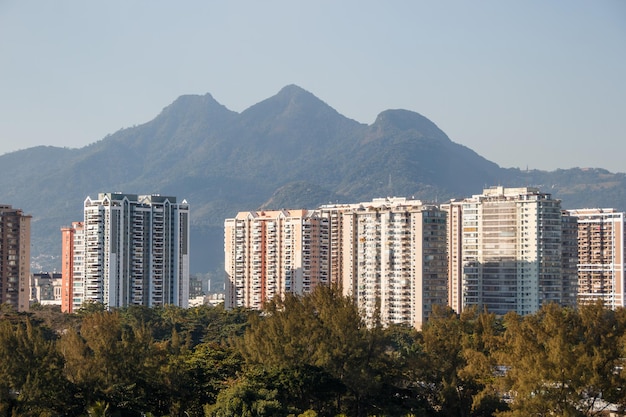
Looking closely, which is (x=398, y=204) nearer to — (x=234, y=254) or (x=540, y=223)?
(x=540, y=223)

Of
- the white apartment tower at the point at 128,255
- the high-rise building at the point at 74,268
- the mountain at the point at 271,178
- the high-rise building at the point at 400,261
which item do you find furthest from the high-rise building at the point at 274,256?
the mountain at the point at 271,178

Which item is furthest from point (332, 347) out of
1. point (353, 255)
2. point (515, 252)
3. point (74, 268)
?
point (74, 268)

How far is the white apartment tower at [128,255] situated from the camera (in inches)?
2068

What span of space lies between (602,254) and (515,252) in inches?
417

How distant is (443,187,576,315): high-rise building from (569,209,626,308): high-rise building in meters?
7.22

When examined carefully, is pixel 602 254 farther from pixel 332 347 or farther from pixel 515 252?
pixel 332 347

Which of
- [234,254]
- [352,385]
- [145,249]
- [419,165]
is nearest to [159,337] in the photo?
[145,249]

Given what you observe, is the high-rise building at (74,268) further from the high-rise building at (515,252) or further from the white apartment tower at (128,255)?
the high-rise building at (515,252)

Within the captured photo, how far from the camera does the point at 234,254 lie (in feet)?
199

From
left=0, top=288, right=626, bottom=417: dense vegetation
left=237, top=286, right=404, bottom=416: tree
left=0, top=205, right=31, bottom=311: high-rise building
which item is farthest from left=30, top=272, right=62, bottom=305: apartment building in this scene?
left=237, top=286, right=404, bottom=416: tree

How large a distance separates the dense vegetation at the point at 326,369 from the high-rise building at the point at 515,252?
24601 mm

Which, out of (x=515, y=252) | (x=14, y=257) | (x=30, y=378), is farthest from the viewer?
(x=515, y=252)

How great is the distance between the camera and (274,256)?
57.7 metres

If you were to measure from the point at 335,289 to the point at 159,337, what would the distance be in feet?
50.4
